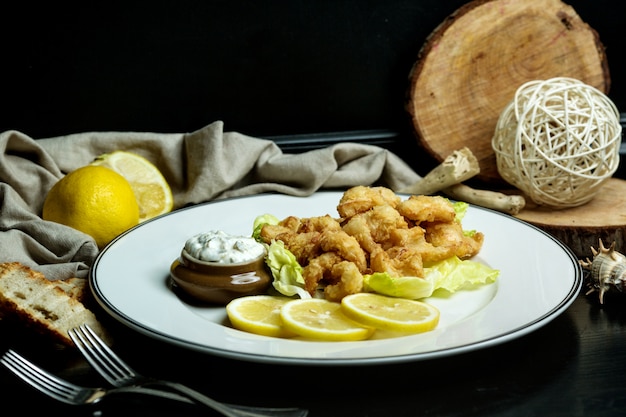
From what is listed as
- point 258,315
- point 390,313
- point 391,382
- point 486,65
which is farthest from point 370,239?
point 486,65

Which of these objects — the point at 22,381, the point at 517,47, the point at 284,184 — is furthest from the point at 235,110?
the point at 22,381

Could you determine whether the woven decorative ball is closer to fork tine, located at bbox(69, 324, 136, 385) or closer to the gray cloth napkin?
the gray cloth napkin

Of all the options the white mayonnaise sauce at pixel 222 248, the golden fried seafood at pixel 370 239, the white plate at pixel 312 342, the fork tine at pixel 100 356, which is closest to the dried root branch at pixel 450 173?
the white plate at pixel 312 342

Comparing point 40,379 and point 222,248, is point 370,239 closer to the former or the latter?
point 222,248

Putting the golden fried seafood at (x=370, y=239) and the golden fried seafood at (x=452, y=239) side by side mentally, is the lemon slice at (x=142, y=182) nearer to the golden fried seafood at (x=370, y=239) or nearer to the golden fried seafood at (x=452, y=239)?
the golden fried seafood at (x=370, y=239)

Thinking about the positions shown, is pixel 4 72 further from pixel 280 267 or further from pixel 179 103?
pixel 280 267

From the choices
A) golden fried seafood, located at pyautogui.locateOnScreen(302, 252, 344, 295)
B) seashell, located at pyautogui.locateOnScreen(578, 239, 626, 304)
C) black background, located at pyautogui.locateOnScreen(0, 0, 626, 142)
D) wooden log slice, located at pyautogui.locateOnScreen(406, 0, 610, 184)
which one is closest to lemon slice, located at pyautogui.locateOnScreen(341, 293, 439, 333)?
golden fried seafood, located at pyautogui.locateOnScreen(302, 252, 344, 295)
